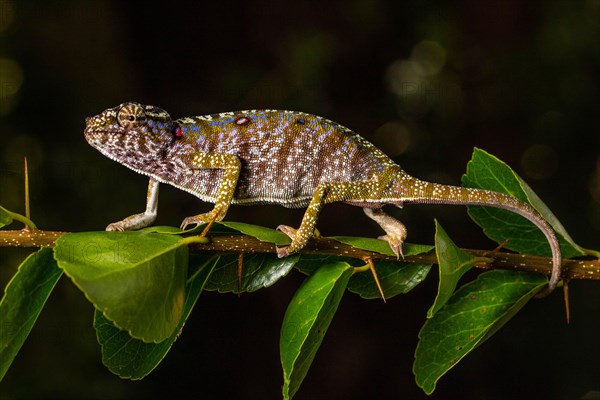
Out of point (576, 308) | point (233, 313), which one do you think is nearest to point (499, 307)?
point (233, 313)

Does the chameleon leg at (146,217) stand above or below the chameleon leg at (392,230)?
below

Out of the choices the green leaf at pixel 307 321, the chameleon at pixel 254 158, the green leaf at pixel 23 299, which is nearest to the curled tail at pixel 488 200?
the chameleon at pixel 254 158

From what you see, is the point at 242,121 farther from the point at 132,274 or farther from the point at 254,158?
the point at 132,274

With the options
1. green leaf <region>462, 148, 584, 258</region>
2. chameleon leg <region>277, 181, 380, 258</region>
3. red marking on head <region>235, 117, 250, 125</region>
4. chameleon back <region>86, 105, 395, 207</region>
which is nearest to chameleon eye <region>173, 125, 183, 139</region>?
chameleon back <region>86, 105, 395, 207</region>

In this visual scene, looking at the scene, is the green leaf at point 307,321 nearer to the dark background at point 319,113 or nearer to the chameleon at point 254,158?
the chameleon at point 254,158

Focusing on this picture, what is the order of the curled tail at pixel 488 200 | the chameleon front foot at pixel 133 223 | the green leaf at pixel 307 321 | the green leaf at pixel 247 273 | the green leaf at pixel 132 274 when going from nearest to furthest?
the green leaf at pixel 132 274 → the green leaf at pixel 307 321 → the green leaf at pixel 247 273 → the curled tail at pixel 488 200 → the chameleon front foot at pixel 133 223

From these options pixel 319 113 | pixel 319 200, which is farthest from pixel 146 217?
pixel 319 113
